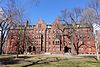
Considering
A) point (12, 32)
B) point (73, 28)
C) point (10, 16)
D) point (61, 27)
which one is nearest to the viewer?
point (10, 16)

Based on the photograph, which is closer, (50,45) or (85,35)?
(85,35)

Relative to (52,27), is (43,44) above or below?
below

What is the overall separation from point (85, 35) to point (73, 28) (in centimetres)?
597

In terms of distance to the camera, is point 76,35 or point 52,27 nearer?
point 76,35

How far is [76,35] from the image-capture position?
59.5 m

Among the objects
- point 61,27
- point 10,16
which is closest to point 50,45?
point 61,27

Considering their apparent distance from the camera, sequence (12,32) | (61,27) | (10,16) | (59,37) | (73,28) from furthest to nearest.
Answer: (59,37), (61,27), (73,28), (12,32), (10,16)

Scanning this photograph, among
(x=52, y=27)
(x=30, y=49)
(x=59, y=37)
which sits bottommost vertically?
(x=30, y=49)

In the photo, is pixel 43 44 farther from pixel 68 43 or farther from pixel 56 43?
pixel 68 43

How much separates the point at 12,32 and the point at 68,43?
1465 inches

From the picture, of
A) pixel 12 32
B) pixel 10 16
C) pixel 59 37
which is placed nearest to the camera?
pixel 10 16

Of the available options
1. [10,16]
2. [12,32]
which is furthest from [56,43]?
[10,16]

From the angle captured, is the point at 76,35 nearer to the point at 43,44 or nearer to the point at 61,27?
the point at 61,27

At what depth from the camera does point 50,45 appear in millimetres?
77750
